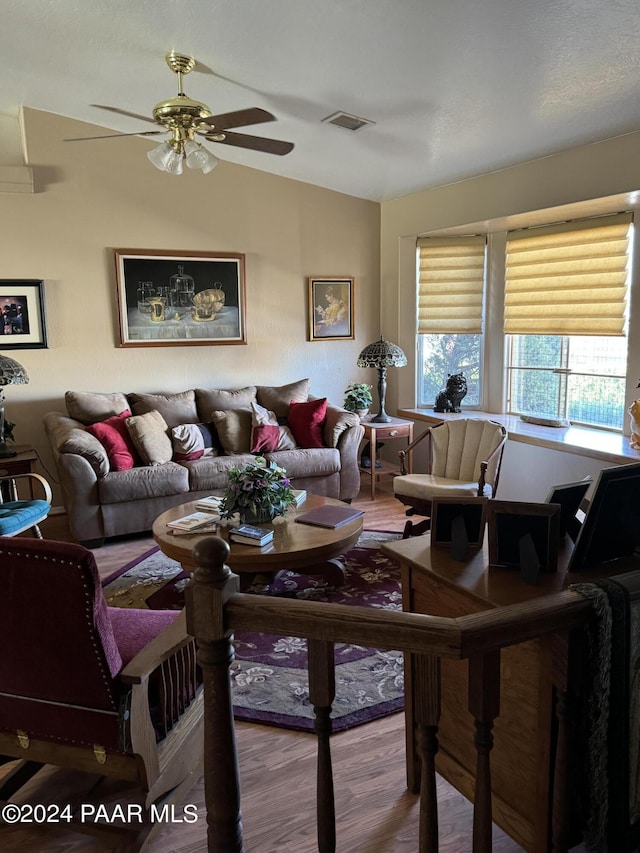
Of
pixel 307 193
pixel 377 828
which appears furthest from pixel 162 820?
pixel 307 193

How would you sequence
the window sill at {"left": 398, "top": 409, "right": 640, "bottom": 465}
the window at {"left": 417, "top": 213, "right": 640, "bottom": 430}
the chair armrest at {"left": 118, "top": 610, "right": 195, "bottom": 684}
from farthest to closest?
the window at {"left": 417, "top": 213, "right": 640, "bottom": 430} < the window sill at {"left": 398, "top": 409, "right": 640, "bottom": 465} < the chair armrest at {"left": 118, "top": 610, "right": 195, "bottom": 684}

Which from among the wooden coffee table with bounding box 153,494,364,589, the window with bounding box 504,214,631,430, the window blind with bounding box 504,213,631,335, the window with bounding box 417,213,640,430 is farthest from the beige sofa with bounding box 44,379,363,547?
the window blind with bounding box 504,213,631,335

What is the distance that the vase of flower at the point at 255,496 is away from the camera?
3492 millimetres

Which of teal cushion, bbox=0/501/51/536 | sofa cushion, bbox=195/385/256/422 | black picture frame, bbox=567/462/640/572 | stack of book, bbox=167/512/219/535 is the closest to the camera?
black picture frame, bbox=567/462/640/572

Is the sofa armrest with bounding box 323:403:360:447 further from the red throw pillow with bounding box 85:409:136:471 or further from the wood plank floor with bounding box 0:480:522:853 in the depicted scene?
the wood plank floor with bounding box 0:480:522:853

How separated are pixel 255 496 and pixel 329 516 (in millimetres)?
474

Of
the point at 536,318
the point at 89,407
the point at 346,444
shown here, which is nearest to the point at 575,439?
the point at 536,318

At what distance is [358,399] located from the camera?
5949 mm

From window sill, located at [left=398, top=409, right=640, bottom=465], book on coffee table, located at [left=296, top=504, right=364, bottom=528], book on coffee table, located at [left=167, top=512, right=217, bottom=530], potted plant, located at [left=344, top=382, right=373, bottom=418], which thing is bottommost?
book on coffee table, located at [left=296, top=504, right=364, bottom=528]

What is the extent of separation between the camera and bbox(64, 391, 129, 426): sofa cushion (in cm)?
501

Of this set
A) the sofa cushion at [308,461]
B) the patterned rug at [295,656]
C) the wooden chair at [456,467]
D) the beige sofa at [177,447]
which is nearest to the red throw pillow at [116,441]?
the beige sofa at [177,447]

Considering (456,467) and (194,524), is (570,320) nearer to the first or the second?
(456,467)

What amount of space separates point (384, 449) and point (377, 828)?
4.75m

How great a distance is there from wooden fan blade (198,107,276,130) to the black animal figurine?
320cm
